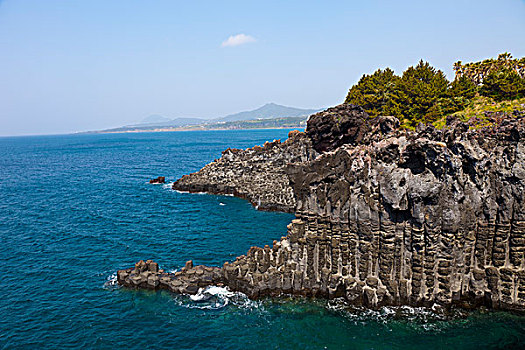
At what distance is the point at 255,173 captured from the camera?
8081 cm

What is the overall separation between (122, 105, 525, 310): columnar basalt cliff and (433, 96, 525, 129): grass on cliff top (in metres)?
27.7

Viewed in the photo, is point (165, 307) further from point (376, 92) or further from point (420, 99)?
point (376, 92)

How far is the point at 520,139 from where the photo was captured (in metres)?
30.1

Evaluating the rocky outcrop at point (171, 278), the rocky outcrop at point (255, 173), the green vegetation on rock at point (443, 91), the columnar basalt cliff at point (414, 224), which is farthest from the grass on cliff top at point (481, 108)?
the rocky outcrop at point (171, 278)

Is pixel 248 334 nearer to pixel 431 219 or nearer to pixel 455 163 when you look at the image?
pixel 431 219

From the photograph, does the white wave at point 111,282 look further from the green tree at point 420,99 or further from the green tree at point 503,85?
the green tree at point 503,85

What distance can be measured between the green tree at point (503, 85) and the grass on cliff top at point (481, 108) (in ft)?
5.12

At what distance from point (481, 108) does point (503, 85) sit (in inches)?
259

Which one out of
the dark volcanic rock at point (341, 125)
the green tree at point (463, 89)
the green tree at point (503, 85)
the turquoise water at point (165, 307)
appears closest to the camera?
the turquoise water at point (165, 307)

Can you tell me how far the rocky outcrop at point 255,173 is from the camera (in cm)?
7325

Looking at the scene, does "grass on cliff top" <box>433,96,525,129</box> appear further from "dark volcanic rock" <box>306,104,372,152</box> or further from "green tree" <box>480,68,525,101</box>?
"dark volcanic rock" <box>306,104,372,152</box>

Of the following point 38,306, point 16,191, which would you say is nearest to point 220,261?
point 38,306

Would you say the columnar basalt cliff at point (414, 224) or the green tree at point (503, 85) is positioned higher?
the green tree at point (503, 85)

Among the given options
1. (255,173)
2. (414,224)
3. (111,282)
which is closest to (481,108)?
(414,224)
